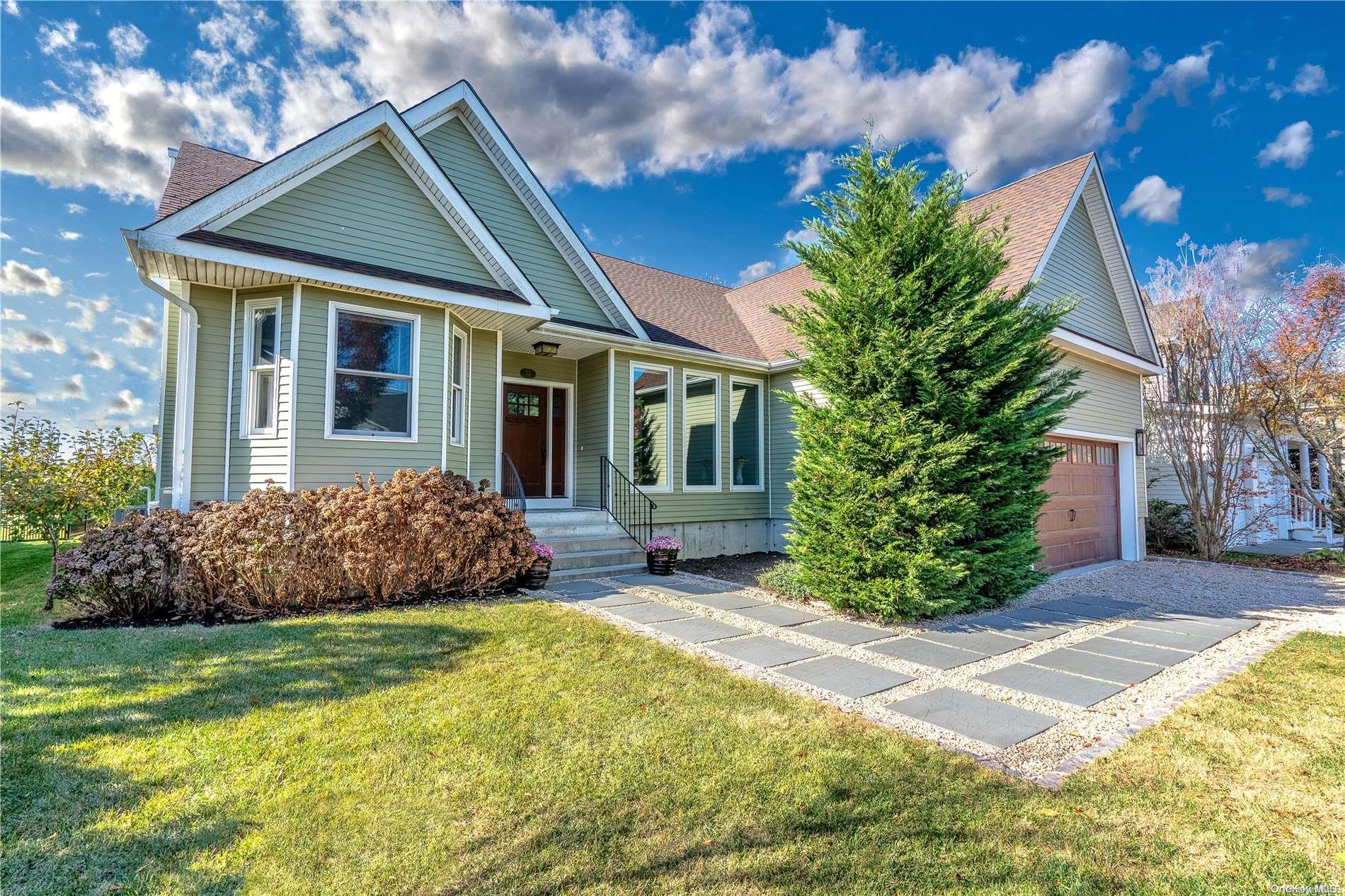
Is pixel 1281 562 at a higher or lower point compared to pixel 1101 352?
lower

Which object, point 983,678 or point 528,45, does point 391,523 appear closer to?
point 983,678

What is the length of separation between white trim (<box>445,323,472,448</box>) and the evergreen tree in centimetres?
484

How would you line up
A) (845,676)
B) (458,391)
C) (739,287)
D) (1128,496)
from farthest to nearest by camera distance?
(739,287) → (1128,496) → (458,391) → (845,676)

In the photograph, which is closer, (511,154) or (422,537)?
(422,537)

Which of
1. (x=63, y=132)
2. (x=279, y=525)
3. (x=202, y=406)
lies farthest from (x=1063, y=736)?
(x=63, y=132)

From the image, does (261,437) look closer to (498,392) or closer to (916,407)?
(498,392)

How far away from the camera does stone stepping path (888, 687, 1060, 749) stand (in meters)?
3.42

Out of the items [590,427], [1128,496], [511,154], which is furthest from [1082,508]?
[511,154]

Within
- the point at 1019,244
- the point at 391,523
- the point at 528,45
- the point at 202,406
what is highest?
the point at 528,45

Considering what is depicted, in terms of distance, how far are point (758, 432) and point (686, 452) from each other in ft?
6.00

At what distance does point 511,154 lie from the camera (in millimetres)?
9547

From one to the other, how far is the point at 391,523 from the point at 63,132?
6824mm

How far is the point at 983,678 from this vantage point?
14.5 feet

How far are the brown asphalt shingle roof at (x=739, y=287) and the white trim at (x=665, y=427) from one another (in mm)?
607
